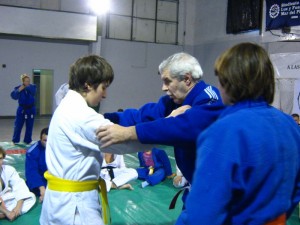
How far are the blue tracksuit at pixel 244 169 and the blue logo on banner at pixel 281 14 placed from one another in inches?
389

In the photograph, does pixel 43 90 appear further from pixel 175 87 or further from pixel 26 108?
pixel 175 87

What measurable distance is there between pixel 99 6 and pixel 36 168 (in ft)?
30.2

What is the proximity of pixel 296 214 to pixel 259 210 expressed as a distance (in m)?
3.11

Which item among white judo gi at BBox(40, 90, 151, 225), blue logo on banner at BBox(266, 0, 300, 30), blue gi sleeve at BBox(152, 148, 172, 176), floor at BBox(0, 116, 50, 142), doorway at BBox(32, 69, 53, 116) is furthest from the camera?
doorway at BBox(32, 69, 53, 116)

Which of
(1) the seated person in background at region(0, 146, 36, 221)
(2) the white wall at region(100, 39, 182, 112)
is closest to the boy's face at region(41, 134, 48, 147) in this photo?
(1) the seated person in background at region(0, 146, 36, 221)

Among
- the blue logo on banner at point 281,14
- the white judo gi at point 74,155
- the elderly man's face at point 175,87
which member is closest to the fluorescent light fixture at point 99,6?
the blue logo on banner at point 281,14

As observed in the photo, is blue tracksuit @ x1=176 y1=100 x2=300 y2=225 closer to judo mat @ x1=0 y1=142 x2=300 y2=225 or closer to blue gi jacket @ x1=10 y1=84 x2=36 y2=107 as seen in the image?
judo mat @ x1=0 y1=142 x2=300 y2=225

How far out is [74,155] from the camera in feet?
5.84

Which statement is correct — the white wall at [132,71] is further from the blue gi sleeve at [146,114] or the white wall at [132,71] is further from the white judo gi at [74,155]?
the white judo gi at [74,155]

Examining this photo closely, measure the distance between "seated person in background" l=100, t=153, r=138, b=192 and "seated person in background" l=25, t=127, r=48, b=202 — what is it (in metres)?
0.76

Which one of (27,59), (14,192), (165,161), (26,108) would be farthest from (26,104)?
(27,59)

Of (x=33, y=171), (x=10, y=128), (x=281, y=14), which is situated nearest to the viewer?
(x=33, y=171)

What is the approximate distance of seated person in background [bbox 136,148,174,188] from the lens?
16.2 feet

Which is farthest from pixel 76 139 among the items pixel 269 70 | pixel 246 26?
pixel 246 26
